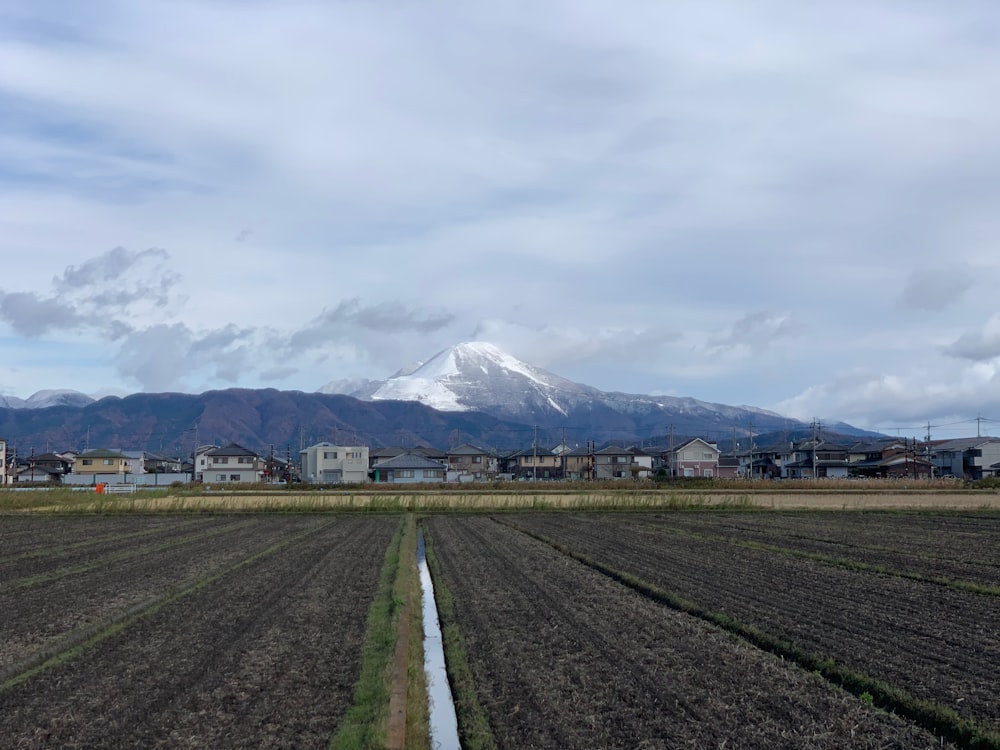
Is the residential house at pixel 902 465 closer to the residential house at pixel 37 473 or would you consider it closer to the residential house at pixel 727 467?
the residential house at pixel 727 467

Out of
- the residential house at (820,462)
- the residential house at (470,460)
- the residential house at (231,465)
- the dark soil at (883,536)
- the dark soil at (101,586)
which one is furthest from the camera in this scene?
the residential house at (470,460)

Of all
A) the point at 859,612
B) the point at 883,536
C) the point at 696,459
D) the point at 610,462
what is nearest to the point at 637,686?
the point at 859,612

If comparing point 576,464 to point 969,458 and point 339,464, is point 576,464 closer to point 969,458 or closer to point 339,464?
point 339,464

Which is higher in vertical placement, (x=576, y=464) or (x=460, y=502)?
(x=460, y=502)

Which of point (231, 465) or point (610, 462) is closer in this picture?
point (231, 465)

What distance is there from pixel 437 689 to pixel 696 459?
9547 centimetres

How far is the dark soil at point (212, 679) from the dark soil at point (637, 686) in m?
1.83

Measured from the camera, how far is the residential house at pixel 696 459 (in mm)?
101469

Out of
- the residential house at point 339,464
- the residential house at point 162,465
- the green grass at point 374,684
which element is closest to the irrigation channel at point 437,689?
the green grass at point 374,684

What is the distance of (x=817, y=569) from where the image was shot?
18922mm

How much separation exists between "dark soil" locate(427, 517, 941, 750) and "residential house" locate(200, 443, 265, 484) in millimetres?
94200

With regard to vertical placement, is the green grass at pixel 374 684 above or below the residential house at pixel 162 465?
above

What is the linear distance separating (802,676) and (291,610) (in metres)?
8.44

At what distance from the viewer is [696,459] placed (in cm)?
10206
